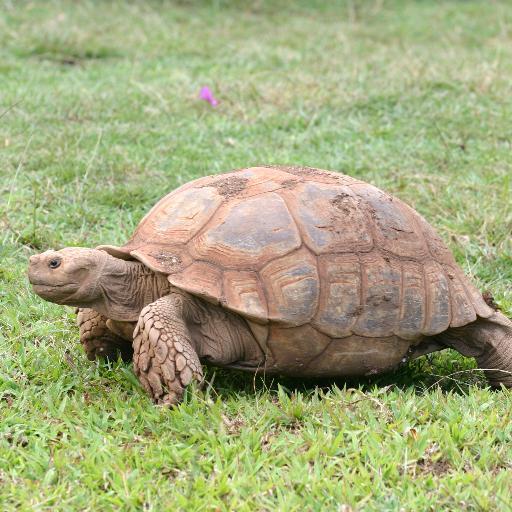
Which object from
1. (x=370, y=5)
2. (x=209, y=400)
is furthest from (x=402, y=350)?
(x=370, y=5)

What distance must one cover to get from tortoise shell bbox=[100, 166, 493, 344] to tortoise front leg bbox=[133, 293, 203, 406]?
14cm

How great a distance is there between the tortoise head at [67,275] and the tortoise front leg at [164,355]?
28cm

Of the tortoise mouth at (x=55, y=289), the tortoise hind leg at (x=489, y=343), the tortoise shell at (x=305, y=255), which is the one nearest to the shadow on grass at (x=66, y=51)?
the tortoise shell at (x=305, y=255)

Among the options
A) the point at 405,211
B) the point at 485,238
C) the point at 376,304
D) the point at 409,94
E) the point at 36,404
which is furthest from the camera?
the point at 409,94

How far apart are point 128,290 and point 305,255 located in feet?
2.34

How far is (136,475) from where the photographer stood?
8.91 ft

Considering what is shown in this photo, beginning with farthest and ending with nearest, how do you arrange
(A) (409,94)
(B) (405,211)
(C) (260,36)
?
(C) (260,36), (A) (409,94), (B) (405,211)

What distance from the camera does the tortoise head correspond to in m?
3.32

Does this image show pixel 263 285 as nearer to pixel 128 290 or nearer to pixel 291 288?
pixel 291 288

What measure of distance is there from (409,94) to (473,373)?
4.10 meters

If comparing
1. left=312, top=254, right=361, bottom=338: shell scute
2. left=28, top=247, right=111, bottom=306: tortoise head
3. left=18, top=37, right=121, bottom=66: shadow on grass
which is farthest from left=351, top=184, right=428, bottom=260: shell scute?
left=18, top=37, right=121, bottom=66: shadow on grass

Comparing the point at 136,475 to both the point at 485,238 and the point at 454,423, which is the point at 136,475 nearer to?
the point at 454,423

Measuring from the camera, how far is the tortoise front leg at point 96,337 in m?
3.65

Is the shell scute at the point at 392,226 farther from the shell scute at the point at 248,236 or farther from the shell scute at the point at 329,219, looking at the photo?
the shell scute at the point at 248,236
